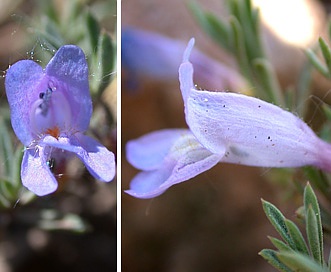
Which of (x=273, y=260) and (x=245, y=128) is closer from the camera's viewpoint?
(x=273, y=260)

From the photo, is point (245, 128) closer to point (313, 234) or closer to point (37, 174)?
point (313, 234)

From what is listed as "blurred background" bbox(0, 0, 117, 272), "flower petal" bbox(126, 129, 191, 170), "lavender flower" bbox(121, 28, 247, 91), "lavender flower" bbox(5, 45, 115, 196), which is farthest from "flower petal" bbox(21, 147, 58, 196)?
"lavender flower" bbox(121, 28, 247, 91)

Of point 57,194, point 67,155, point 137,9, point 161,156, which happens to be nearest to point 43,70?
point 67,155

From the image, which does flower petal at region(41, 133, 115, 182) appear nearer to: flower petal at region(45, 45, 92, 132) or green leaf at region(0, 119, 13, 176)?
flower petal at region(45, 45, 92, 132)

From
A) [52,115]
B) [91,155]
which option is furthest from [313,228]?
[52,115]

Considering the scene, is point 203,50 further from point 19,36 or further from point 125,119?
point 19,36

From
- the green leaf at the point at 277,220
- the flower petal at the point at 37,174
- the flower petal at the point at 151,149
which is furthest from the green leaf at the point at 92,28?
the green leaf at the point at 277,220
